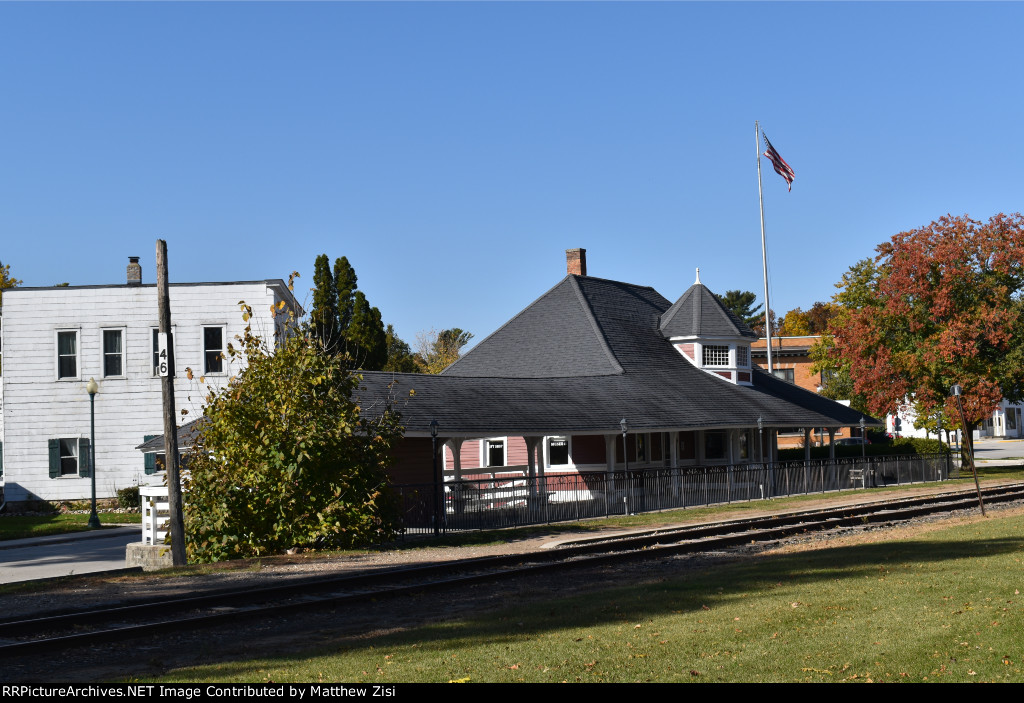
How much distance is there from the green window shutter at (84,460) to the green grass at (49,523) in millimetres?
1815

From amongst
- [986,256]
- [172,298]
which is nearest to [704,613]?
[172,298]

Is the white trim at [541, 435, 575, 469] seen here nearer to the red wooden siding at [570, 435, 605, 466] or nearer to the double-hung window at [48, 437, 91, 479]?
the red wooden siding at [570, 435, 605, 466]

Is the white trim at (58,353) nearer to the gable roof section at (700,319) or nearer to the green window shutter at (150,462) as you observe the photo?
the green window shutter at (150,462)

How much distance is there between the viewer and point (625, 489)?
31109mm

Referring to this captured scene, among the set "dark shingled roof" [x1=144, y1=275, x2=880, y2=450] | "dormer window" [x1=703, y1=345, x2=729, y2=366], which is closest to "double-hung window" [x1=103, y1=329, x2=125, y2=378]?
"dark shingled roof" [x1=144, y1=275, x2=880, y2=450]

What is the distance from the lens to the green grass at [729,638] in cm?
900

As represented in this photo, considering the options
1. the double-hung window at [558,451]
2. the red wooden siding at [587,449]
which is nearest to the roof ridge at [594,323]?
the red wooden siding at [587,449]

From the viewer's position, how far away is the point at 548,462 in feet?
123

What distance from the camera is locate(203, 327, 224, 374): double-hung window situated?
4084 centimetres

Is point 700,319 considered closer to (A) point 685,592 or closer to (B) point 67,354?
(B) point 67,354

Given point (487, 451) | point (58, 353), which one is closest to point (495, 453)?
point (487, 451)

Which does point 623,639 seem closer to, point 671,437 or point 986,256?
point 671,437

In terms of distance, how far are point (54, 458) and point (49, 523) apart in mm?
5967

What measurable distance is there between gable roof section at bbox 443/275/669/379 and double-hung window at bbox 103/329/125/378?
1247cm
